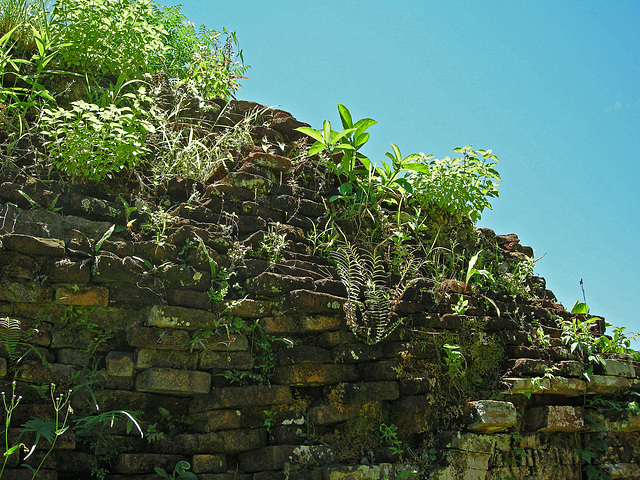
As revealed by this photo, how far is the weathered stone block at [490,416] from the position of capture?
4.06 m

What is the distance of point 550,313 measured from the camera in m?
5.44

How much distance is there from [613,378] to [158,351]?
3961 mm

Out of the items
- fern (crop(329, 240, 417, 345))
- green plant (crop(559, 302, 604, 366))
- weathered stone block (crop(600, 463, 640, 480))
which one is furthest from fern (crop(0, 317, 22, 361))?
weathered stone block (crop(600, 463, 640, 480))

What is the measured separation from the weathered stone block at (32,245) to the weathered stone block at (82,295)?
20cm

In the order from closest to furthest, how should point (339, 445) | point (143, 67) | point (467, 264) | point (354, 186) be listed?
point (339, 445)
point (143, 67)
point (354, 186)
point (467, 264)

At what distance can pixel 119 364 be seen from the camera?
3281mm

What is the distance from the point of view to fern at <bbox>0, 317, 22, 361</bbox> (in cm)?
307

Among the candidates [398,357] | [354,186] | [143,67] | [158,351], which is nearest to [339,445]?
[398,357]

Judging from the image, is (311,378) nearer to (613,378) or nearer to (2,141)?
(2,141)

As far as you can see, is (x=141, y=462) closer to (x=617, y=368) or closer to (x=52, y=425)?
(x=52, y=425)

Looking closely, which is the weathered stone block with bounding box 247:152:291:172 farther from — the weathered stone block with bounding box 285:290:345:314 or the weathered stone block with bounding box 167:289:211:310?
the weathered stone block with bounding box 167:289:211:310

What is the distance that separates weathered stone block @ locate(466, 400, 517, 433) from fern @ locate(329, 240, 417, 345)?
0.83 meters

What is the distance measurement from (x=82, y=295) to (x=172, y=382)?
28.1 inches

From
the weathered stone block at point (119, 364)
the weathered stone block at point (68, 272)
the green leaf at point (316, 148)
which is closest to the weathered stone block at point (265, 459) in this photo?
the weathered stone block at point (119, 364)
